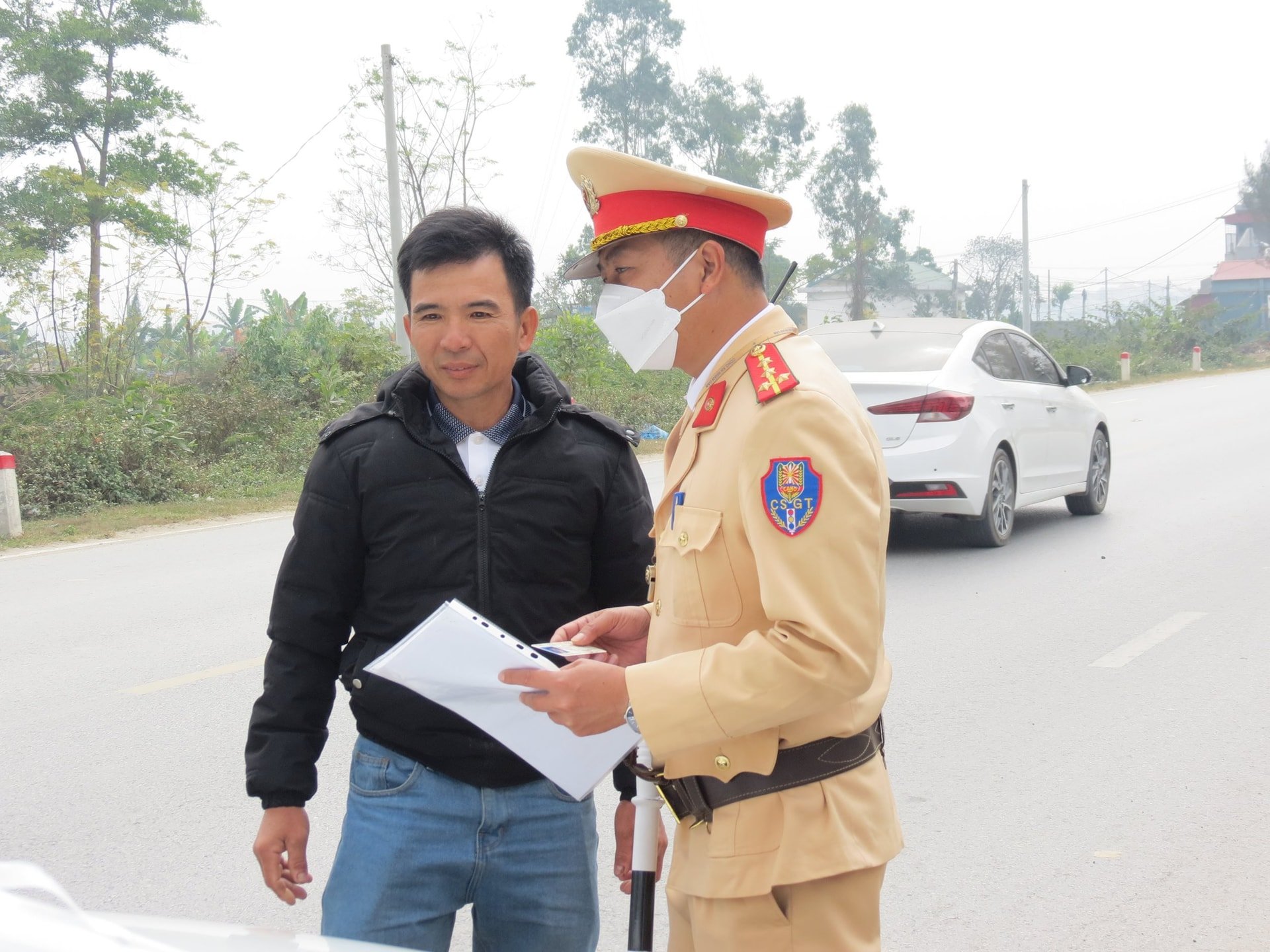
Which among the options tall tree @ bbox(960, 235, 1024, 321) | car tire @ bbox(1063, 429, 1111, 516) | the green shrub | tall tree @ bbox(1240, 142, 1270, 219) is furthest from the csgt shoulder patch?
tall tree @ bbox(1240, 142, 1270, 219)

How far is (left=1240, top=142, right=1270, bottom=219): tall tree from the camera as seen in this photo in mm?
76688

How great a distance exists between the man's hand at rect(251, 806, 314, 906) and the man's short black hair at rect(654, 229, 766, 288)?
1137mm

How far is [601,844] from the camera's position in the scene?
13.8 ft

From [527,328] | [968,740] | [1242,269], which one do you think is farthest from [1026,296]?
[1242,269]

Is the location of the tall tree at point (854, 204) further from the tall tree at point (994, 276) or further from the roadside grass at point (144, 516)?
the roadside grass at point (144, 516)

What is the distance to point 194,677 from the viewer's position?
20.2 feet

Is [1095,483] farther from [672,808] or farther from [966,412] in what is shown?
[672,808]

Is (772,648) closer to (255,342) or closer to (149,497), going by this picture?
(149,497)

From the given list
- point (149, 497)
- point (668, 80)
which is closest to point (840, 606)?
point (149, 497)

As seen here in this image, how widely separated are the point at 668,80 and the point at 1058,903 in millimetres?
42766

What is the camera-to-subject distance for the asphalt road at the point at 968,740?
12.1 feet

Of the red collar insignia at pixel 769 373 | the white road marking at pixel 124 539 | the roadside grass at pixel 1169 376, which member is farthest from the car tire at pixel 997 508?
the roadside grass at pixel 1169 376

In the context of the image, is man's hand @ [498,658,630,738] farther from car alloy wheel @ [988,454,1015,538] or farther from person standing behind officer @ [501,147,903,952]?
car alloy wheel @ [988,454,1015,538]

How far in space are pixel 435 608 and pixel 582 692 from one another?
52 centimetres
